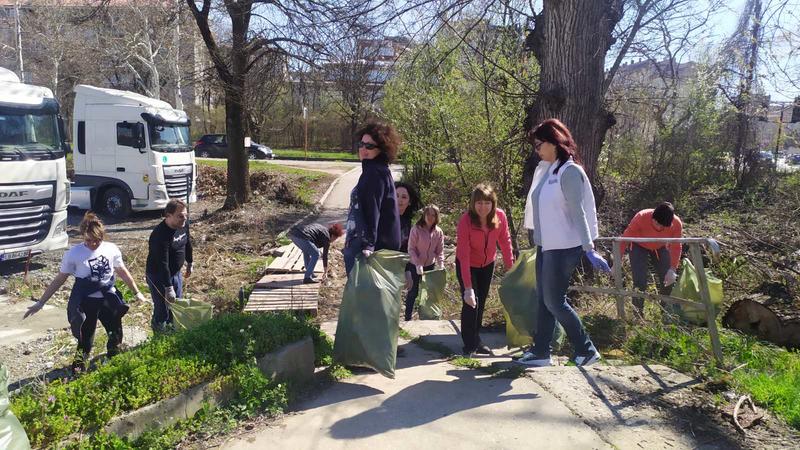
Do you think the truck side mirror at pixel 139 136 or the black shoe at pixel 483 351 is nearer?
the black shoe at pixel 483 351

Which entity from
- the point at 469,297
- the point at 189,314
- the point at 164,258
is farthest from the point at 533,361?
the point at 164,258

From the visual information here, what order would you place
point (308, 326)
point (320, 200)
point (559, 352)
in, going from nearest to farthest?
point (308, 326)
point (559, 352)
point (320, 200)

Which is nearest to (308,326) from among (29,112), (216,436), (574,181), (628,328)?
(216,436)

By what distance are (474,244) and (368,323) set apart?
121cm

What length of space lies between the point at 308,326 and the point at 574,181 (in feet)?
6.82

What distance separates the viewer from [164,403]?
312cm

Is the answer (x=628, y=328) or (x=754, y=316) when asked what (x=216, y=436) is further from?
(x=754, y=316)

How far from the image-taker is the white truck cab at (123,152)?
48.0 feet

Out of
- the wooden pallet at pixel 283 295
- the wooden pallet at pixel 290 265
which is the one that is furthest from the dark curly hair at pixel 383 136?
the wooden pallet at pixel 290 265

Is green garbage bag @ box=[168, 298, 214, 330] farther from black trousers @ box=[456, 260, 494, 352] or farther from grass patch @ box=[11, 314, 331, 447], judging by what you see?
black trousers @ box=[456, 260, 494, 352]

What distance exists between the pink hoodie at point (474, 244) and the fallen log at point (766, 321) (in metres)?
2.98

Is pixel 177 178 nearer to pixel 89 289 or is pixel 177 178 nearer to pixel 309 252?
pixel 309 252

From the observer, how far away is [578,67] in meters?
6.25

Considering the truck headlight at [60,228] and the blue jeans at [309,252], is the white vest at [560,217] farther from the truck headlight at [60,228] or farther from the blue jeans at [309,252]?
the truck headlight at [60,228]
